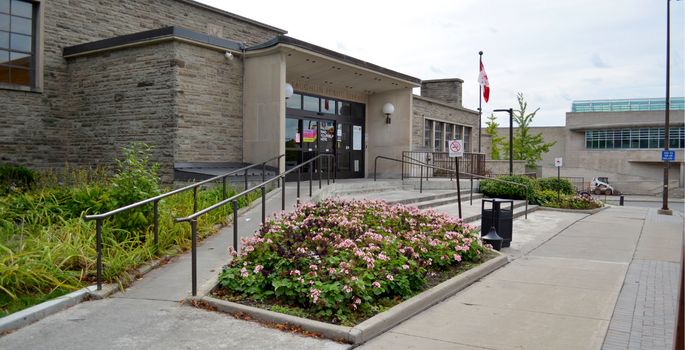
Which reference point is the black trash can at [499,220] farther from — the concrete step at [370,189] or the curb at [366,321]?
the concrete step at [370,189]

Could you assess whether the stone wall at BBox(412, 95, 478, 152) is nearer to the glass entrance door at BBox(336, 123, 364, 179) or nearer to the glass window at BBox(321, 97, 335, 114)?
the glass entrance door at BBox(336, 123, 364, 179)

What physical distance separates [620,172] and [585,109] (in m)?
13.7

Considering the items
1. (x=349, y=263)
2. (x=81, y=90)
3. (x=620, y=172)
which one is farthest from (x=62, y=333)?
(x=620, y=172)

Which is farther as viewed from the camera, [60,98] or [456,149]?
[60,98]

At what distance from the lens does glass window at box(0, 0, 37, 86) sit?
526 inches

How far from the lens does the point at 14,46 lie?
13539mm

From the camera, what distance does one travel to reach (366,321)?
4672 millimetres

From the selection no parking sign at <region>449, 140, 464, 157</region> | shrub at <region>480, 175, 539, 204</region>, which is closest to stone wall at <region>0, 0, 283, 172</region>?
no parking sign at <region>449, 140, 464, 157</region>

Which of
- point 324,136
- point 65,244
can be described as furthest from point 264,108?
point 65,244

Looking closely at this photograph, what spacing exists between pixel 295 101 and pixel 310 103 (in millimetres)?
731

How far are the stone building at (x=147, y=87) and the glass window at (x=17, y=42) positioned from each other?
2cm

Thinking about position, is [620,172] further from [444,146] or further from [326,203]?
[326,203]

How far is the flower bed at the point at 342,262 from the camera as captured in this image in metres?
5.06

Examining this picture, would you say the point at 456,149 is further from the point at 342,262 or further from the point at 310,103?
the point at 310,103
